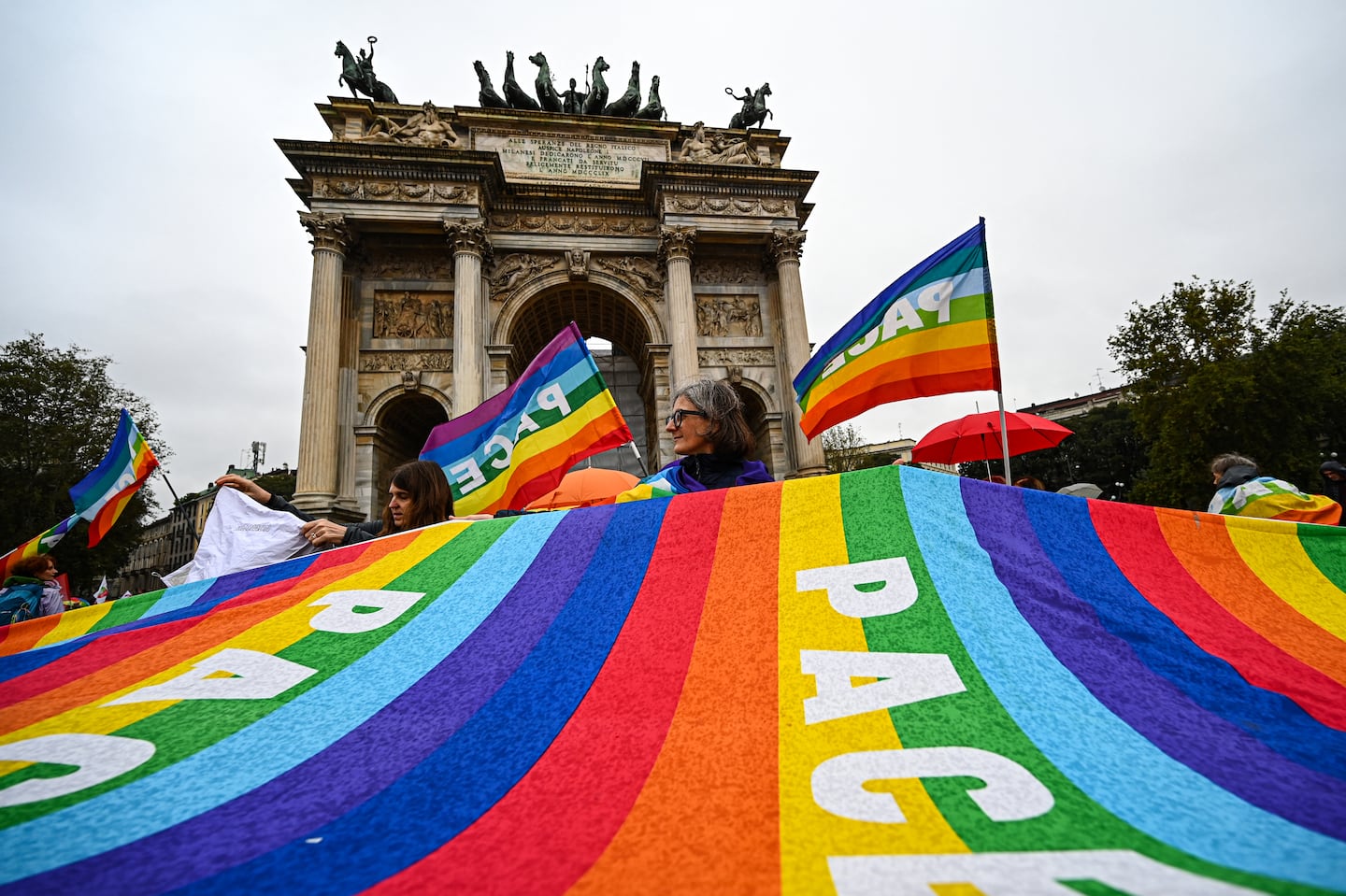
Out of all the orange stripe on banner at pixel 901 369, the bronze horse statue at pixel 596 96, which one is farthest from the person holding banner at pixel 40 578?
the bronze horse statue at pixel 596 96

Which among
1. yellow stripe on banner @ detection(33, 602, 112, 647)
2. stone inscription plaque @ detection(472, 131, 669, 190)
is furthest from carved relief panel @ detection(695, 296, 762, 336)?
yellow stripe on banner @ detection(33, 602, 112, 647)

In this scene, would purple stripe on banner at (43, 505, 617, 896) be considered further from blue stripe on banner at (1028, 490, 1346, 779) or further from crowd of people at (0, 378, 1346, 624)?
blue stripe on banner at (1028, 490, 1346, 779)

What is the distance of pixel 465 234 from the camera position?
14969mm

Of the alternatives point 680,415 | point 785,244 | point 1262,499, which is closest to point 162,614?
point 680,415

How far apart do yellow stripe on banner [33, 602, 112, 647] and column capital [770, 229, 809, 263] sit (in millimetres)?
16953

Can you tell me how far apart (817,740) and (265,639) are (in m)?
1.65

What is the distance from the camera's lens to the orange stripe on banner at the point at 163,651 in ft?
4.48

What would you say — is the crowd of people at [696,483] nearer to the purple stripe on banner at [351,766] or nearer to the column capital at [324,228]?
the purple stripe on banner at [351,766]

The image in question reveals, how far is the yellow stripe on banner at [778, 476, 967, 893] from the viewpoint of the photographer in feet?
2.90

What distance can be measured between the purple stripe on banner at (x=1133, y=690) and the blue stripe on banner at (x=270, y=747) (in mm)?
1707

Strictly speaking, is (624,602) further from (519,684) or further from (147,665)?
(147,665)

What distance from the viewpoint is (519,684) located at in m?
1.46

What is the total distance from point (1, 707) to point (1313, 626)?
3.73 metres

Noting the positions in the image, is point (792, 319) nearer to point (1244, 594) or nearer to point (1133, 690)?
point (1244, 594)
